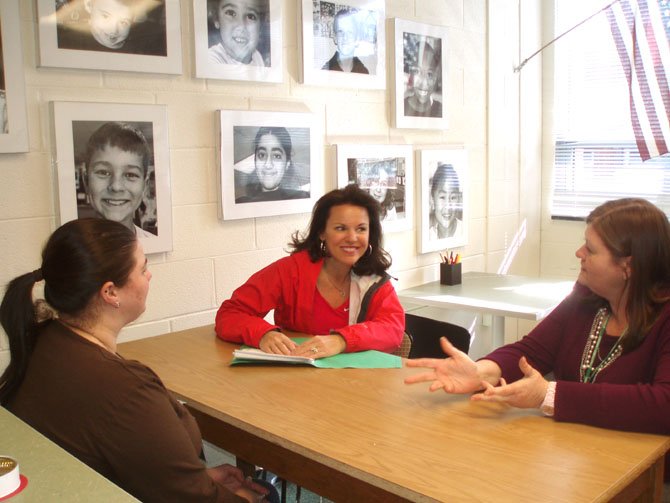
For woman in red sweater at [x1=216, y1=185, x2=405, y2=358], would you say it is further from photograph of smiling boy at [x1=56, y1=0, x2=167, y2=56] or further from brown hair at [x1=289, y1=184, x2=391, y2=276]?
photograph of smiling boy at [x1=56, y1=0, x2=167, y2=56]

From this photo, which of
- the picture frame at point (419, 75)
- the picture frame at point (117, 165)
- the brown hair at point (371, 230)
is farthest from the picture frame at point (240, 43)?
the picture frame at point (419, 75)

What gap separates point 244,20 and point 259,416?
5.70 feet

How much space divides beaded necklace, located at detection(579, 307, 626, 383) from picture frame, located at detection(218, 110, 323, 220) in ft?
4.94

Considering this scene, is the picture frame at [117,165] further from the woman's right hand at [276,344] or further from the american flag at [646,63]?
the american flag at [646,63]

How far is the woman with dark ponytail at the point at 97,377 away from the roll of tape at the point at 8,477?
0.88 ft

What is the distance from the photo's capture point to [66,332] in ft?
4.88

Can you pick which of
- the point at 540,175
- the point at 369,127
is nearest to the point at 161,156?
the point at 369,127

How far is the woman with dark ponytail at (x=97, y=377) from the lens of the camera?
4.56 ft

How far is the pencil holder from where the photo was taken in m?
3.76

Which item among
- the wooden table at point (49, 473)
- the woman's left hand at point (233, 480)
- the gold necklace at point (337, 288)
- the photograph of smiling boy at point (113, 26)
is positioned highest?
the photograph of smiling boy at point (113, 26)

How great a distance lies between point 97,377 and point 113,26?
1.50m

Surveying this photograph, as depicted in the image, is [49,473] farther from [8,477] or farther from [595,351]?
[595,351]

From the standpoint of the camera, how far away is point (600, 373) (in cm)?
184

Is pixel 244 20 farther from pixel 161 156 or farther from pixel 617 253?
pixel 617 253
